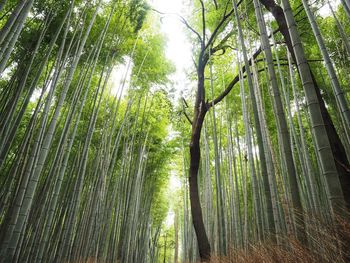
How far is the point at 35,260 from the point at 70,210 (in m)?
0.67

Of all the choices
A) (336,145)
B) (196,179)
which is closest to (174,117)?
(196,179)

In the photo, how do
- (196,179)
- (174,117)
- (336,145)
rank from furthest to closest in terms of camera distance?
1. (174,117)
2. (196,179)
3. (336,145)

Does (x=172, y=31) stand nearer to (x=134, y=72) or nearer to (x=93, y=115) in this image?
(x=134, y=72)

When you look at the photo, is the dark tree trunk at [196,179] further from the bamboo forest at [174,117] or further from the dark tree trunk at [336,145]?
the dark tree trunk at [336,145]

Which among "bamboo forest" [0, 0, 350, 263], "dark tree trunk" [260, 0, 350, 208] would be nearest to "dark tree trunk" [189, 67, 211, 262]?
"bamboo forest" [0, 0, 350, 263]

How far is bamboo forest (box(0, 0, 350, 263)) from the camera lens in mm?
1649

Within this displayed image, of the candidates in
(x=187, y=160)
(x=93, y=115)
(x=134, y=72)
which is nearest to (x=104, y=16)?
(x=134, y=72)

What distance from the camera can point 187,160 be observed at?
28.5ft

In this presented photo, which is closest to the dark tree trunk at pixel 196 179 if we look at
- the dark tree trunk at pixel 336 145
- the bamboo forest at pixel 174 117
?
the bamboo forest at pixel 174 117

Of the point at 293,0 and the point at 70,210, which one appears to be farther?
the point at 293,0

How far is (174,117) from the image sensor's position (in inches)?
232

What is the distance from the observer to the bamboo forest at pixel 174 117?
64.9 inches

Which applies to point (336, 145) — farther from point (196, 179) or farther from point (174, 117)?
point (174, 117)

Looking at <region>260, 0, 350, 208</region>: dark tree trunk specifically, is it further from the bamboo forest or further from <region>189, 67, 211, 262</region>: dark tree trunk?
<region>189, 67, 211, 262</region>: dark tree trunk
